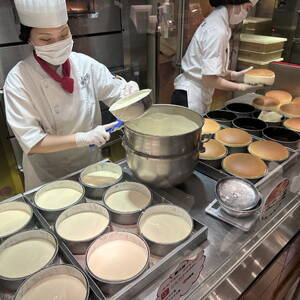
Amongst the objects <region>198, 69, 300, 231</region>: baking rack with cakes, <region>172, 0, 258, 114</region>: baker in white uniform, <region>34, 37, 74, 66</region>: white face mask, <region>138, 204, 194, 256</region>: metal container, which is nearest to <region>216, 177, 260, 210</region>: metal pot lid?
<region>198, 69, 300, 231</region>: baking rack with cakes

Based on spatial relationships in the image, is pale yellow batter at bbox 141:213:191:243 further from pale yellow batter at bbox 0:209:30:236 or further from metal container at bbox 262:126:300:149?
metal container at bbox 262:126:300:149

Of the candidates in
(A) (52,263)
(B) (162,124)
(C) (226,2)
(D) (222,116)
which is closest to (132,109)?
(B) (162,124)

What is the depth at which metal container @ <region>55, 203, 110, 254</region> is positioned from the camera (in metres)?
0.91

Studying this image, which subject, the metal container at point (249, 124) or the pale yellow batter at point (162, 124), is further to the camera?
the metal container at point (249, 124)

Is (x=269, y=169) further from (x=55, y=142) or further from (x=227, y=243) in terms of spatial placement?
(x=55, y=142)

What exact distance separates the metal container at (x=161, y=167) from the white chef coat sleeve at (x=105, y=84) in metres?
0.69

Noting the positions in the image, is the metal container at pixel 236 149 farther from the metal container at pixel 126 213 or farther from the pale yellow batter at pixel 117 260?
the pale yellow batter at pixel 117 260

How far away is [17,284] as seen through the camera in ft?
2.66

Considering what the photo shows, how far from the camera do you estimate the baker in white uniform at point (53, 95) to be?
129 centimetres

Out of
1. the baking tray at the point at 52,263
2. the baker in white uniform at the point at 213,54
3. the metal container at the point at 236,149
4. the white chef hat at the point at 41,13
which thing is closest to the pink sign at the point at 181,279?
the baking tray at the point at 52,263

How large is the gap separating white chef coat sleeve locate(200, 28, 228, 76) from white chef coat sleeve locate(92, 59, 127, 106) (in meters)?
0.86

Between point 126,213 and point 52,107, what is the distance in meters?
0.80

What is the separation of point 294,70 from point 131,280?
2177 millimetres

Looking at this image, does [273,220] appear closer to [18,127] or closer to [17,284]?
[17,284]
